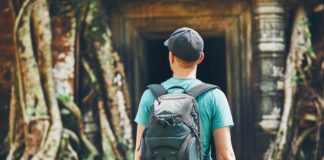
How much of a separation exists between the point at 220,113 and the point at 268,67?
10.9 ft

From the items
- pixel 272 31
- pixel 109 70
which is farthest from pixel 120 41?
pixel 272 31

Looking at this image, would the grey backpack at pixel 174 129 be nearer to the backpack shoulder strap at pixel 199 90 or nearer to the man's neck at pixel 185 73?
the backpack shoulder strap at pixel 199 90

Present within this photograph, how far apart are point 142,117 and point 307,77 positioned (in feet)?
11.1

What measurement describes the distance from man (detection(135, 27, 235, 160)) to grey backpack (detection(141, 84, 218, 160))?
52 mm

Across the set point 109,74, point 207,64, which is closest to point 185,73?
point 109,74

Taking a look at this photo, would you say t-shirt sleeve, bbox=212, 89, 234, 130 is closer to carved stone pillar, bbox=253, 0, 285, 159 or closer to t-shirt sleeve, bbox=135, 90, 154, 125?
t-shirt sleeve, bbox=135, 90, 154, 125

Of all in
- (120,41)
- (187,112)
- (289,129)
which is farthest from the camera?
(120,41)

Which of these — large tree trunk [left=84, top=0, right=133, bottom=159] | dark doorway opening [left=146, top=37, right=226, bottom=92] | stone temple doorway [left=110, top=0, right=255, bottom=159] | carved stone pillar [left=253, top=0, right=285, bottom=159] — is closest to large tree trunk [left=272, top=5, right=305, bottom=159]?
carved stone pillar [left=253, top=0, right=285, bottom=159]

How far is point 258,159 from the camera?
6168 millimetres

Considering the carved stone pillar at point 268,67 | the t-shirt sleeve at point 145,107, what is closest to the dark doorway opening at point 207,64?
the carved stone pillar at point 268,67

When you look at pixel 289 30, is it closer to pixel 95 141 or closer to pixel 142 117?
pixel 95 141

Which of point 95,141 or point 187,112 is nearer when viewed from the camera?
point 187,112

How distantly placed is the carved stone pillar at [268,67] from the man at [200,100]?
3233 millimetres

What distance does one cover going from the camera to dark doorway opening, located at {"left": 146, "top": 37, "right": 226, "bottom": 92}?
8.09 m
